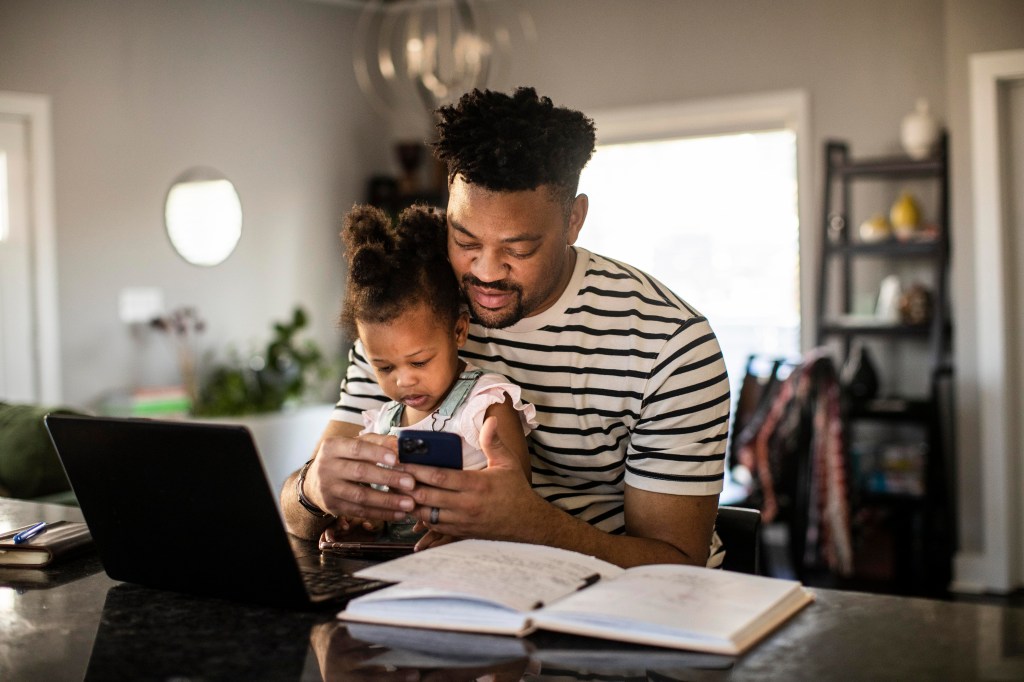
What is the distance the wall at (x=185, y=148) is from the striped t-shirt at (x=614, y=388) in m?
3.43

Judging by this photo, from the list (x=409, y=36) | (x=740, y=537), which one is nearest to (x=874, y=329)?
(x=409, y=36)

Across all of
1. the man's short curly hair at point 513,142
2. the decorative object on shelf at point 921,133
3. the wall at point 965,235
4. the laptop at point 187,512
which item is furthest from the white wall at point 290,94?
the laptop at point 187,512

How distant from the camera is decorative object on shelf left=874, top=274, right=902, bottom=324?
4602mm

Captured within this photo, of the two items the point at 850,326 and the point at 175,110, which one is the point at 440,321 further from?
the point at 175,110

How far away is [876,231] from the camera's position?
15.1 ft

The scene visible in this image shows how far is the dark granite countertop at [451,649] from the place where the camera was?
3.37 feet

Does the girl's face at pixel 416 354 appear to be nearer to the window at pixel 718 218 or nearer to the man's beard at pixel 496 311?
the man's beard at pixel 496 311

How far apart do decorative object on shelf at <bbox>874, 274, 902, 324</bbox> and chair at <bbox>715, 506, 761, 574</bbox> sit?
3.02 meters

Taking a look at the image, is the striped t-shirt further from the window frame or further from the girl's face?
the window frame

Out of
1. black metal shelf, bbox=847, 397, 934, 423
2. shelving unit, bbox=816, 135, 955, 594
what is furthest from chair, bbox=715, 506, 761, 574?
black metal shelf, bbox=847, 397, 934, 423

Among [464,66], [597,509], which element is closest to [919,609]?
[597,509]

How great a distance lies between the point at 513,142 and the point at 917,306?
327 centimetres

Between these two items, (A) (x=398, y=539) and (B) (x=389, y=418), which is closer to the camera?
(A) (x=398, y=539)

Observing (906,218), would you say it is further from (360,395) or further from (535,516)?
(535,516)
